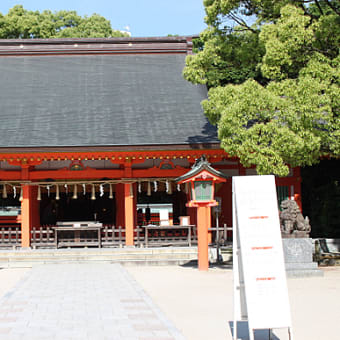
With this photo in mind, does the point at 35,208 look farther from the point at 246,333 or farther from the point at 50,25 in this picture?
the point at 50,25

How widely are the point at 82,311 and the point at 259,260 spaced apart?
9.20 ft

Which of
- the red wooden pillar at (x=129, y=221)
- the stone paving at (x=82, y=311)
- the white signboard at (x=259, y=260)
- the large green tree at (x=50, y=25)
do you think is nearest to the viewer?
the white signboard at (x=259, y=260)

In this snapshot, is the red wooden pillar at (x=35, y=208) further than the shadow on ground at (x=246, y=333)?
Yes

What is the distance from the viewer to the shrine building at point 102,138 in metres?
14.2

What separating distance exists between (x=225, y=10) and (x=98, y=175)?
608 centimetres

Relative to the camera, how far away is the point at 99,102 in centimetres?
1697

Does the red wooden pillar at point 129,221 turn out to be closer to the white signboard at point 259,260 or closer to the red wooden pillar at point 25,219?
the red wooden pillar at point 25,219

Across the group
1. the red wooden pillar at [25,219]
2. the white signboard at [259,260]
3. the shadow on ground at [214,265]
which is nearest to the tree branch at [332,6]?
the shadow on ground at [214,265]

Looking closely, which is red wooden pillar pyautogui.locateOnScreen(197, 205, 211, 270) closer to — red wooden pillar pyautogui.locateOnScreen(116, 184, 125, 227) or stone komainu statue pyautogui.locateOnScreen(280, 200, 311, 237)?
stone komainu statue pyautogui.locateOnScreen(280, 200, 311, 237)

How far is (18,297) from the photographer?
782 cm

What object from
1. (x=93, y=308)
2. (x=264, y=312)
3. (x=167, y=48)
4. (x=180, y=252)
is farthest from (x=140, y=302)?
(x=167, y=48)

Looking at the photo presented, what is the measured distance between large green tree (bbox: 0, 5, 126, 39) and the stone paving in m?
26.2

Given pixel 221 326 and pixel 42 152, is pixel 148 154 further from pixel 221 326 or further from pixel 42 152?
pixel 221 326

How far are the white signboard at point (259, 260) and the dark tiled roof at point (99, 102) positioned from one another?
8.58 meters
